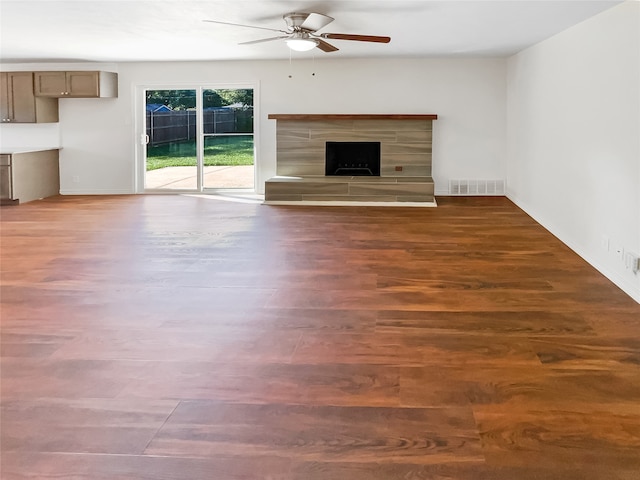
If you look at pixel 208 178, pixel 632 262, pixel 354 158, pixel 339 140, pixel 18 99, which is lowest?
pixel 632 262

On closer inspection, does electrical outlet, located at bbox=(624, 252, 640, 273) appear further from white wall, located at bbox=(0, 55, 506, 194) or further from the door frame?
the door frame

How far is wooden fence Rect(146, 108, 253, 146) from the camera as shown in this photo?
10453 mm

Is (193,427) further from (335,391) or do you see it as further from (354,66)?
(354,66)

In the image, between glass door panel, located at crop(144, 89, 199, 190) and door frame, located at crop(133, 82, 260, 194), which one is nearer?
door frame, located at crop(133, 82, 260, 194)

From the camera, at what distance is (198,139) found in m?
10.5

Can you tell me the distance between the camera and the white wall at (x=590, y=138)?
466cm

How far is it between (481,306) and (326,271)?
1405 mm

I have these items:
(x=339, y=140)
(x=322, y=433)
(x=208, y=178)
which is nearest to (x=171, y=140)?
(x=208, y=178)

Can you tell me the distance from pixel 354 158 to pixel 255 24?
4.09 m

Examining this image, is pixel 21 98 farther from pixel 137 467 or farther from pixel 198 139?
pixel 137 467

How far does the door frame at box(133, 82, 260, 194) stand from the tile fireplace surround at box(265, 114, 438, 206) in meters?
0.46

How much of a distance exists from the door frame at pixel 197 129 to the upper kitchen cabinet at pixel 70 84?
0.67 meters

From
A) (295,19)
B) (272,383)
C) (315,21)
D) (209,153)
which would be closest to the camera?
(272,383)

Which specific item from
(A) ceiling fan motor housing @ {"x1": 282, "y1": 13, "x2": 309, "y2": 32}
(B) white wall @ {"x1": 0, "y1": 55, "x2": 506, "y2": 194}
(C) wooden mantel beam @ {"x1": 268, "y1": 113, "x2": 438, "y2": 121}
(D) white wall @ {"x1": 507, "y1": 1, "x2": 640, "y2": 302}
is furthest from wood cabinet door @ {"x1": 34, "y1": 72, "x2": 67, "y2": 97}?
(D) white wall @ {"x1": 507, "y1": 1, "x2": 640, "y2": 302}
